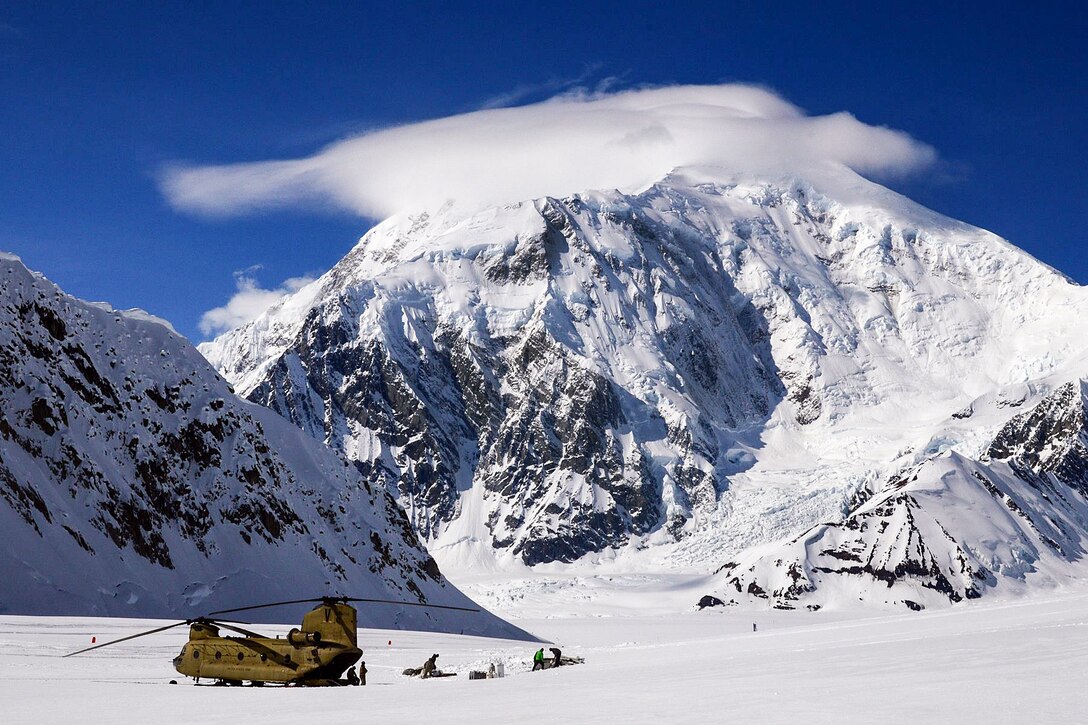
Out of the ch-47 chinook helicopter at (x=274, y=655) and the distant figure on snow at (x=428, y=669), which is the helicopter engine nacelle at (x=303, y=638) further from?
the distant figure on snow at (x=428, y=669)

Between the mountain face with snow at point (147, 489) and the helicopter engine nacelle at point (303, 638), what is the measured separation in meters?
43.3

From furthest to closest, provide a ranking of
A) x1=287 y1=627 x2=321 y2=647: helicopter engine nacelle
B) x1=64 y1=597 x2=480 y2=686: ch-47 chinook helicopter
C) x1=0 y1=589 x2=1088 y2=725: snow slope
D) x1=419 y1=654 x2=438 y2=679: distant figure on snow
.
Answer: x1=419 y1=654 x2=438 y2=679: distant figure on snow < x1=287 y1=627 x2=321 y2=647: helicopter engine nacelle < x1=64 y1=597 x2=480 y2=686: ch-47 chinook helicopter < x1=0 y1=589 x2=1088 y2=725: snow slope

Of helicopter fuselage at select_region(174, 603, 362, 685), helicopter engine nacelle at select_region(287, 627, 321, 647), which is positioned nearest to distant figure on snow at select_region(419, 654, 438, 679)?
helicopter fuselage at select_region(174, 603, 362, 685)

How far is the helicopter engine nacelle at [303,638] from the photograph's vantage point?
144 ft

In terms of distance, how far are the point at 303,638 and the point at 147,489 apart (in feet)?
213

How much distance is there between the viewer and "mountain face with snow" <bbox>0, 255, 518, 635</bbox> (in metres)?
87.6

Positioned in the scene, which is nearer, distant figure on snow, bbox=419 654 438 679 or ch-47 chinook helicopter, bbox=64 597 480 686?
ch-47 chinook helicopter, bbox=64 597 480 686

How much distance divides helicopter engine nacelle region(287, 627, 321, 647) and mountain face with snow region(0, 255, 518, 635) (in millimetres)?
43255

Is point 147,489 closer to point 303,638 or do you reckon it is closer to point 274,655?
point 274,655

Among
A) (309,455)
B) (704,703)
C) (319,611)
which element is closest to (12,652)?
(319,611)

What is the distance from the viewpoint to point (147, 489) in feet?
339

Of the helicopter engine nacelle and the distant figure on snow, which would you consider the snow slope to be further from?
the helicopter engine nacelle

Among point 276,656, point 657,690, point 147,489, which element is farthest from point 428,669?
point 147,489

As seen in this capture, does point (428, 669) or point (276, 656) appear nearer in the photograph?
point (276, 656)
